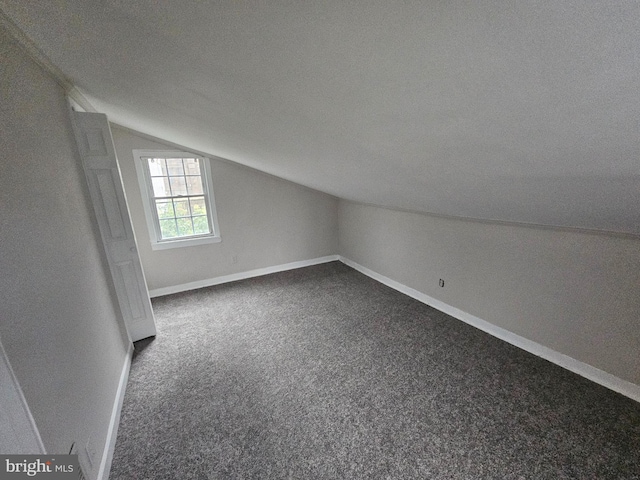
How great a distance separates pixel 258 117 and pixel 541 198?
1.58 metres

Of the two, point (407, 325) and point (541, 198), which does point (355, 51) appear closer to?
point (541, 198)

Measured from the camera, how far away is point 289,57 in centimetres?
79

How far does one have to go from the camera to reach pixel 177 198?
3.51 metres

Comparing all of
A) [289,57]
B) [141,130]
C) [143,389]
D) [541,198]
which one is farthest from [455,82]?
[141,130]

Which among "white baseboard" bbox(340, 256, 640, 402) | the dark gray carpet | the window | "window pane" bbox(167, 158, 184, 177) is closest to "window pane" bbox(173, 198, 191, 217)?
the window

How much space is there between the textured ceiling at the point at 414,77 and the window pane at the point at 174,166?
1.88 metres

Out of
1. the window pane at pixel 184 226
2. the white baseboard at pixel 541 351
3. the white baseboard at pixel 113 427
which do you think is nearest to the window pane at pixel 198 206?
the window pane at pixel 184 226

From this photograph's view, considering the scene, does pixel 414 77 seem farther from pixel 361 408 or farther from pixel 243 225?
pixel 243 225

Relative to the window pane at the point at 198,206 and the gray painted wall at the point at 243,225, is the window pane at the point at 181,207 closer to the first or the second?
the window pane at the point at 198,206

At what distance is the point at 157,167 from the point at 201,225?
36.0 inches

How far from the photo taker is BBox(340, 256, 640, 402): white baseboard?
5.82 feet

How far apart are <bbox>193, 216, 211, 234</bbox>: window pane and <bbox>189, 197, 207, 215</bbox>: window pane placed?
9 centimetres

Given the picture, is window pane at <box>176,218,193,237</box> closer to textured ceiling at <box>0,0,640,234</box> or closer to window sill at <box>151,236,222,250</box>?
window sill at <box>151,236,222,250</box>

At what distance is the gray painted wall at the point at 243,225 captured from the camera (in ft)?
10.7
